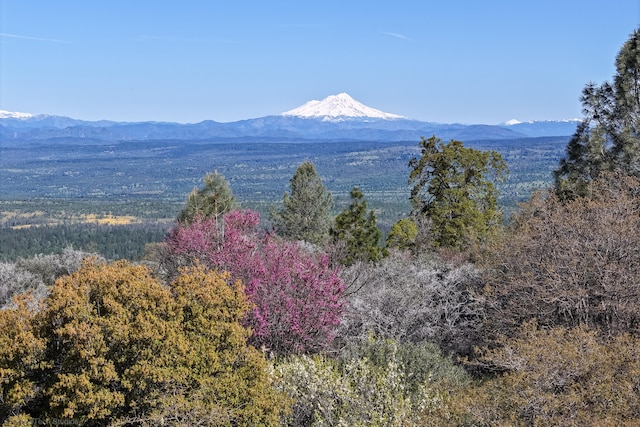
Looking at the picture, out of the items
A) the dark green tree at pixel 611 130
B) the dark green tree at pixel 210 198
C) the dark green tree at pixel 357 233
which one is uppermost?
the dark green tree at pixel 611 130

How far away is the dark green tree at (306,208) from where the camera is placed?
3741cm

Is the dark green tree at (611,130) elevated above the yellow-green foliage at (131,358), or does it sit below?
above

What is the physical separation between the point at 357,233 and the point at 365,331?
15357 millimetres

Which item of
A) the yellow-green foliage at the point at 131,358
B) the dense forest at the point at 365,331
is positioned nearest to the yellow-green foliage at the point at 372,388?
the dense forest at the point at 365,331

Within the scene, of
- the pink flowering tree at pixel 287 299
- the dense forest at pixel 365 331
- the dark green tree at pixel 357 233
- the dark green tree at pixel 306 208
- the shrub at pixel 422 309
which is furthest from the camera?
the dark green tree at pixel 306 208

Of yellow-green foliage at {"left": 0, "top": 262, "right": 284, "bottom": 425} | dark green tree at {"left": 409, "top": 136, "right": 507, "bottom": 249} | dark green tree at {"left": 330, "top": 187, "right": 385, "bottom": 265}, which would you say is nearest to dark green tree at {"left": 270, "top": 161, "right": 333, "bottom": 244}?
dark green tree at {"left": 330, "top": 187, "right": 385, "bottom": 265}

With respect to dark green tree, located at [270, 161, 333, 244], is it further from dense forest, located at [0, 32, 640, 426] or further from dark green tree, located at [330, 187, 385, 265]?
dense forest, located at [0, 32, 640, 426]

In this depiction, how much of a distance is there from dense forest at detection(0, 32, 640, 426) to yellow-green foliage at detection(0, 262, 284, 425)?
0.03 metres

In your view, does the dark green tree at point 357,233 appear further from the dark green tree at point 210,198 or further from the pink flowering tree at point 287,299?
the pink flowering tree at point 287,299

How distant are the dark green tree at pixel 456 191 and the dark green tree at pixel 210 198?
1005cm

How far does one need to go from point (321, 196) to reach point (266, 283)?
2370cm

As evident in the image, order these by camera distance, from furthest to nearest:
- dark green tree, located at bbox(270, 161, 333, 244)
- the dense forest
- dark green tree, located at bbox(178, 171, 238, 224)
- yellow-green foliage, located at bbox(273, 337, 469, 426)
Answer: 1. dark green tree, located at bbox(270, 161, 333, 244)
2. dark green tree, located at bbox(178, 171, 238, 224)
3. yellow-green foliage, located at bbox(273, 337, 469, 426)
4. the dense forest

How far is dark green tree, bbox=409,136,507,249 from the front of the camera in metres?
28.2

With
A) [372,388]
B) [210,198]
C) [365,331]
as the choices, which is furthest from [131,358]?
[210,198]
